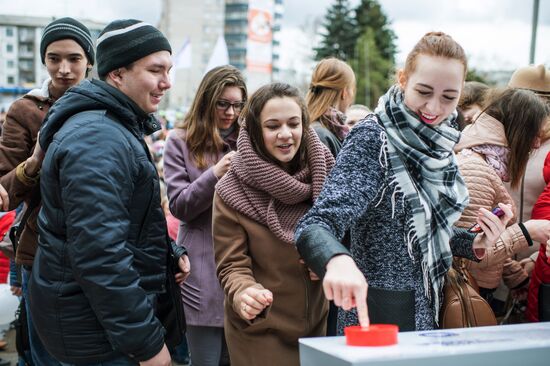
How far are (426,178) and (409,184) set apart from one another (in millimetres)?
110

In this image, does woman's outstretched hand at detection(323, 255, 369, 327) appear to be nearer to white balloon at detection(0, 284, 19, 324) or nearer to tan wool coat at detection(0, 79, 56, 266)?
tan wool coat at detection(0, 79, 56, 266)

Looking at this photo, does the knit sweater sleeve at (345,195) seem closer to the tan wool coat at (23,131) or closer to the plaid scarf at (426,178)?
the plaid scarf at (426,178)

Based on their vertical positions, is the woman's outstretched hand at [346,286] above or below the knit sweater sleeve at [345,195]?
below

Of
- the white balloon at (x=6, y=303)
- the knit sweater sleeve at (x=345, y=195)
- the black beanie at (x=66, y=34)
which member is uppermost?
the black beanie at (x=66, y=34)

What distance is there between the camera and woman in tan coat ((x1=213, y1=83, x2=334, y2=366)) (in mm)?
2561

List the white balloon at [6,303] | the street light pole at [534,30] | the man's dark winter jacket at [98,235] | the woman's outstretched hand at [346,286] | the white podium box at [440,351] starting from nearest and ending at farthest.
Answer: the white podium box at [440,351] < the woman's outstretched hand at [346,286] < the man's dark winter jacket at [98,235] < the white balloon at [6,303] < the street light pole at [534,30]

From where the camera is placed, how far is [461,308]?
2.12 m

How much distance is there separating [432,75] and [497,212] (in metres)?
0.69

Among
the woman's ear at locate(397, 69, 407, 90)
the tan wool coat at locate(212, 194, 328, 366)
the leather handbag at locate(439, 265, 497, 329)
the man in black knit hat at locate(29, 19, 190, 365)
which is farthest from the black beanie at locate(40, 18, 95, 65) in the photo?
the leather handbag at locate(439, 265, 497, 329)

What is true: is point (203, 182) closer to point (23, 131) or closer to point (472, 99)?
point (23, 131)

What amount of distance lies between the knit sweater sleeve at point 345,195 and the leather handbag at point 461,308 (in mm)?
527

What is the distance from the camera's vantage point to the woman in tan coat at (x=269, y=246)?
256 centimetres

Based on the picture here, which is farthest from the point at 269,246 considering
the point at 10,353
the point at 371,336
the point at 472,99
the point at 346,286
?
the point at 10,353

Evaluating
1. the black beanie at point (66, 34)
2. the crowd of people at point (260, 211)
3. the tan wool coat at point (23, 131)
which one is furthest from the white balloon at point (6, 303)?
the black beanie at point (66, 34)
